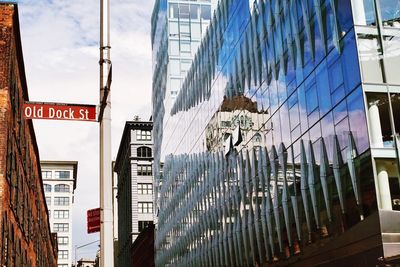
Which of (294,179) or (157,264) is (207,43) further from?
(157,264)

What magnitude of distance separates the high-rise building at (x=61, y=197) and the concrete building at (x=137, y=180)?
164ft

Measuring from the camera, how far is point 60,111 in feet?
40.5

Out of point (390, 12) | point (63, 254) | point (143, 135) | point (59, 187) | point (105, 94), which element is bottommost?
point (105, 94)

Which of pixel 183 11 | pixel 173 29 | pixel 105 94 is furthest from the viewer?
pixel 183 11

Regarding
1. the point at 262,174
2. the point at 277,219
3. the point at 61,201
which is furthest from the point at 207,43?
the point at 61,201

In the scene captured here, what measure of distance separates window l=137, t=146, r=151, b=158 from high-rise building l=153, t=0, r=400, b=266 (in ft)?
218

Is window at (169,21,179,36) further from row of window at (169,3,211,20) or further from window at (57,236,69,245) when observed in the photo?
window at (57,236,69,245)

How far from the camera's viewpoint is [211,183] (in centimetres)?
5225

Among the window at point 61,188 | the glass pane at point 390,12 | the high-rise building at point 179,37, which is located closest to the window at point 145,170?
the high-rise building at point 179,37

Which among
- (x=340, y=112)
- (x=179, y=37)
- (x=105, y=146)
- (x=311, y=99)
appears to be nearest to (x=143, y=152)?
(x=179, y=37)

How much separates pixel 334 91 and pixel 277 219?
404 inches

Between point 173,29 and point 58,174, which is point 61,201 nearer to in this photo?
point 58,174

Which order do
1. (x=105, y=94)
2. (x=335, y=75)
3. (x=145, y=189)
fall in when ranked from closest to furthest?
(x=105, y=94) < (x=335, y=75) < (x=145, y=189)

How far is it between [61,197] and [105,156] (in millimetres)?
178035
